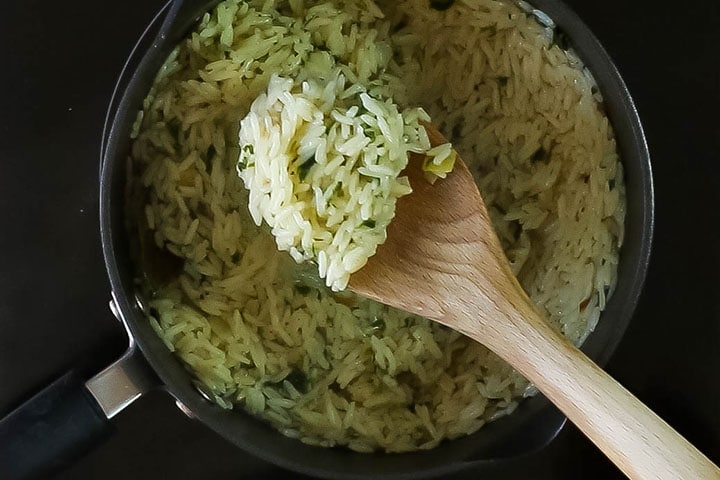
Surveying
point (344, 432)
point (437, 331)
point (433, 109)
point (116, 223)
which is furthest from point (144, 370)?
point (433, 109)

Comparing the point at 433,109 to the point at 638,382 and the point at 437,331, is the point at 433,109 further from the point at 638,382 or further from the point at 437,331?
the point at 638,382

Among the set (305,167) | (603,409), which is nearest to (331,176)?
(305,167)

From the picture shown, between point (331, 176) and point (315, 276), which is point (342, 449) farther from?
point (331, 176)

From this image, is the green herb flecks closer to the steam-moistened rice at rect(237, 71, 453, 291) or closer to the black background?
the steam-moistened rice at rect(237, 71, 453, 291)

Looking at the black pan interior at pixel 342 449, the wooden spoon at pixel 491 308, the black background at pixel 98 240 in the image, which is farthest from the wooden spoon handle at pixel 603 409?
the black background at pixel 98 240

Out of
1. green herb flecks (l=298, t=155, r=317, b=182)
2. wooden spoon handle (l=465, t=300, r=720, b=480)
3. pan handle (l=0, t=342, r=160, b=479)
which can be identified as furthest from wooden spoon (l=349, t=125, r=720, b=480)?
pan handle (l=0, t=342, r=160, b=479)

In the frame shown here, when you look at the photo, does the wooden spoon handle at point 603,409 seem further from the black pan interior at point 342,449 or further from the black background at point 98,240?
the black background at point 98,240

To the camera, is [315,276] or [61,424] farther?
[315,276]
